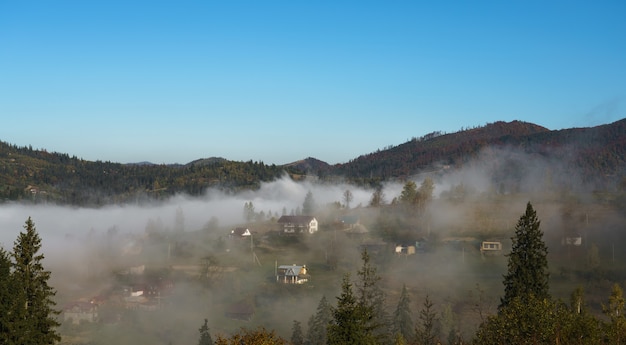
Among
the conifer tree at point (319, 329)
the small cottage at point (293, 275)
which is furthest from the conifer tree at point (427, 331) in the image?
the small cottage at point (293, 275)

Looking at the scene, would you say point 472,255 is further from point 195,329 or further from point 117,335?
point 117,335

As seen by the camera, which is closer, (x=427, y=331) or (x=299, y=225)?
(x=427, y=331)

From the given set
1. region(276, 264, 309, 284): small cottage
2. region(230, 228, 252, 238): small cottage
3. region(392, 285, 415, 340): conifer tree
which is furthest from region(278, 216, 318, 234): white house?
region(392, 285, 415, 340): conifer tree

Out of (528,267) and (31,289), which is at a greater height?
(528,267)

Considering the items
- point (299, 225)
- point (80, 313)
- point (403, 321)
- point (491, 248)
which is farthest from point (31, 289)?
point (299, 225)

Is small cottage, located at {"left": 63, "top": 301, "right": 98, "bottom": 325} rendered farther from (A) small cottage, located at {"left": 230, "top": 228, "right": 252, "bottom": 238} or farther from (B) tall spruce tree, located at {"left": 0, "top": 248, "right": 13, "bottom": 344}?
(B) tall spruce tree, located at {"left": 0, "top": 248, "right": 13, "bottom": 344}

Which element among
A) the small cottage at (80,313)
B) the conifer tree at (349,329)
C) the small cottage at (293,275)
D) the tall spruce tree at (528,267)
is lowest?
the small cottage at (80,313)

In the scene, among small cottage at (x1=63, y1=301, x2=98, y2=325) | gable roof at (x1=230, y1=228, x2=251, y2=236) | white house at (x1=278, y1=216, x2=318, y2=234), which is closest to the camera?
small cottage at (x1=63, y1=301, x2=98, y2=325)

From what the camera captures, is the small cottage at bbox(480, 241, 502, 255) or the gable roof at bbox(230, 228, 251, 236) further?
the gable roof at bbox(230, 228, 251, 236)

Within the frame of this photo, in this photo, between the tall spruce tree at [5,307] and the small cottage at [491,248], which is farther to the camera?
the small cottage at [491,248]

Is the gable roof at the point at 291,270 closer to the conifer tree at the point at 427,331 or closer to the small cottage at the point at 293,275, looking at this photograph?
the small cottage at the point at 293,275

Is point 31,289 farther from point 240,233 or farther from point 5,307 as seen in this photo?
point 240,233

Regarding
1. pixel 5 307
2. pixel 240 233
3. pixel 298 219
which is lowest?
pixel 240 233

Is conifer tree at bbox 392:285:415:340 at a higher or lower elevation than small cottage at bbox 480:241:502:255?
lower
